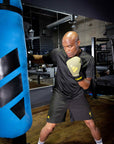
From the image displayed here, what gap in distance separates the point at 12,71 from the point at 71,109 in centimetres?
78

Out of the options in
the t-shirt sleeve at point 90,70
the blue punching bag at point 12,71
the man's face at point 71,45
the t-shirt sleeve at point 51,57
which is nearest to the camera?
the blue punching bag at point 12,71

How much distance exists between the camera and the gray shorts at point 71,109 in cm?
126

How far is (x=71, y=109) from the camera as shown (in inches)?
51.4

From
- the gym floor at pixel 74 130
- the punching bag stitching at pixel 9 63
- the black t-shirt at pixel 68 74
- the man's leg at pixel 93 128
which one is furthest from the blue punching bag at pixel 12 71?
the gym floor at pixel 74 130

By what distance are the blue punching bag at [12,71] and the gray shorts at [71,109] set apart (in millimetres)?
463

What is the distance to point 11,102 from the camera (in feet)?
2.59

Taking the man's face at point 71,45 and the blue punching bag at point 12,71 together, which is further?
the man's face at point 71,45

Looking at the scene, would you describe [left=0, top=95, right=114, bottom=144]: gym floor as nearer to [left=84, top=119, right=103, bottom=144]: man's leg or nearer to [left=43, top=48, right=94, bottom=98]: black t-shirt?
[left=84, top=119, right=103, bottom=144]: man's leg

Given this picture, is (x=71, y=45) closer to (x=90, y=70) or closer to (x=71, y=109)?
(x=90, y=70)

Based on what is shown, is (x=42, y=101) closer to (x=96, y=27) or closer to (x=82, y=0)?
(x=82, y=0)

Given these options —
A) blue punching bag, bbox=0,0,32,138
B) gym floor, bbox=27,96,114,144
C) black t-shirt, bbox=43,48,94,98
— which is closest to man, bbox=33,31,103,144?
black t-shirt, bbox=43,48,94,98

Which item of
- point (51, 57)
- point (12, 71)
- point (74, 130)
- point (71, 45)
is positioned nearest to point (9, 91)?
point (12, 71)

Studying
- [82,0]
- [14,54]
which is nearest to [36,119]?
[14,54]

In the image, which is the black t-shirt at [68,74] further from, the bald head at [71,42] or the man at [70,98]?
the bald head at [71,42]
